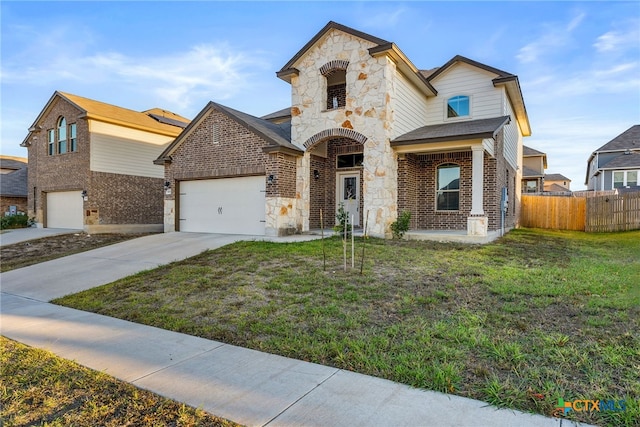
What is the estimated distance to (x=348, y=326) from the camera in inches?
179

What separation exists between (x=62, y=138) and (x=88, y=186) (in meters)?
3.99

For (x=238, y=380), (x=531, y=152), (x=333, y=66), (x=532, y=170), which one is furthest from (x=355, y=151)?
(x=531, y=152)

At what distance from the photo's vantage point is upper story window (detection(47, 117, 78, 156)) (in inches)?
734

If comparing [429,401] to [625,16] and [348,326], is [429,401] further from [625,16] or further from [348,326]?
[625,16]

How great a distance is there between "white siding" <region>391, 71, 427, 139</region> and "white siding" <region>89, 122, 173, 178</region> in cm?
Result: 1424

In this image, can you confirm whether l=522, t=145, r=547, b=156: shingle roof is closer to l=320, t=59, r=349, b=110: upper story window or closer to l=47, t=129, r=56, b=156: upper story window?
l=320, t=59, r=349, b=110: upper story window

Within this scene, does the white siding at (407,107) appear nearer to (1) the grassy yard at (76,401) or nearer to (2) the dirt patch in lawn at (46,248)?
(1) the grassy yard at (76,401)

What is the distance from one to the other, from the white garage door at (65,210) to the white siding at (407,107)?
16.2 metres

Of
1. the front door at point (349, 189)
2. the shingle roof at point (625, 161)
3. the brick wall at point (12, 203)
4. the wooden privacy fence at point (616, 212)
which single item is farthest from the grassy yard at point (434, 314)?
the brick wall at point (12, 203)

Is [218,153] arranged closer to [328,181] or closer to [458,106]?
[328,181]

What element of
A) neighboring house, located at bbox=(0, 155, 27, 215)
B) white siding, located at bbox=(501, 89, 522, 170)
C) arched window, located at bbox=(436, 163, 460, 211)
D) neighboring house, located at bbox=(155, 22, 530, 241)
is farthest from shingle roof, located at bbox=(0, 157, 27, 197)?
white siding, located at bbox=(501, 89, 522, 170)

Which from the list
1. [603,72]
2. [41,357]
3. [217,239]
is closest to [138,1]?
[217,239]

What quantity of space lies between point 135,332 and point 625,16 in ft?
42.6

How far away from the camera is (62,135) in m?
19.3
